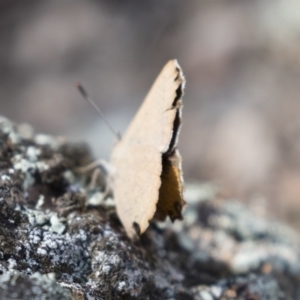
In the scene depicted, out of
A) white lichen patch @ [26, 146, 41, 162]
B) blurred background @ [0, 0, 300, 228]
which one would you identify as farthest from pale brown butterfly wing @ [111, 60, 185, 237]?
blurred background @ [0, 0, 300, 228]

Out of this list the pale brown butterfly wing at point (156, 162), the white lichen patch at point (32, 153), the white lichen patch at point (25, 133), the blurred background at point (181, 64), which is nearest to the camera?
the pale brown butterfly wing at point (156, 162)

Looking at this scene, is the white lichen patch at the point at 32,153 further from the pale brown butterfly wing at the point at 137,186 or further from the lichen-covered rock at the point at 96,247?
the pale brown butterfly wing at the point at 137,186

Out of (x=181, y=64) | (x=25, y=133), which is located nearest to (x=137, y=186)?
(x=25, y=133)

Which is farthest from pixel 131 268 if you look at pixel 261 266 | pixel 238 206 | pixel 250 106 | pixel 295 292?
pixel 250 106

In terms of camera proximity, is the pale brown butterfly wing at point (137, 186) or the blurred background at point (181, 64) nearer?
the pale brown butterfly wing at point (137, 186)

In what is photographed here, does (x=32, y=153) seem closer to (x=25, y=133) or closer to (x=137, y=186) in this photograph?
(x=25, y=133)

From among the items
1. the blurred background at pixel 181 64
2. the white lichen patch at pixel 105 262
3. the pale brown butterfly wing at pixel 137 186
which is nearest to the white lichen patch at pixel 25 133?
the pale brown butterfly wing at pixel 137 186

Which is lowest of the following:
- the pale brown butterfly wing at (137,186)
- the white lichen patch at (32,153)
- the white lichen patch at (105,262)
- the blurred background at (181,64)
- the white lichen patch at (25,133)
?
the white lichen patch at (105,262)
